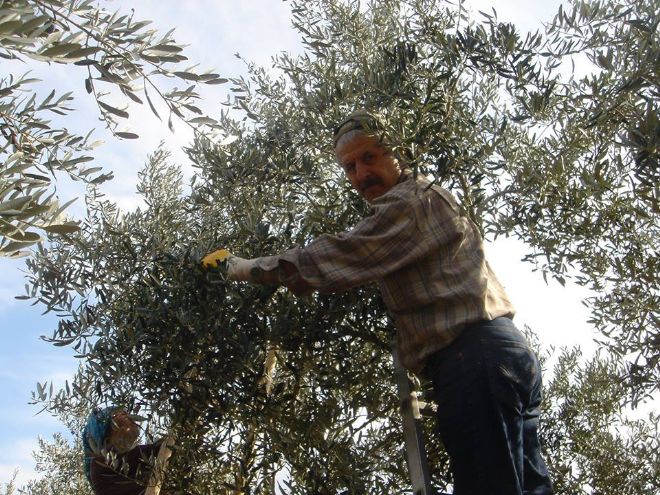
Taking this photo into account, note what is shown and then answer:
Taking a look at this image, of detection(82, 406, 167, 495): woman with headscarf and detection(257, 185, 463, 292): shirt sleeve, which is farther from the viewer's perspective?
detection(82, 406, 167, 495): woman with headscarf

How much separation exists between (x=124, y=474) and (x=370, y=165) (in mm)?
2180

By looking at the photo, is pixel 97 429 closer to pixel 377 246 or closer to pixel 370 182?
pixel 377 246

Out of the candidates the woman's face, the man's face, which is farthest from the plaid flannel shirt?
the woman's face

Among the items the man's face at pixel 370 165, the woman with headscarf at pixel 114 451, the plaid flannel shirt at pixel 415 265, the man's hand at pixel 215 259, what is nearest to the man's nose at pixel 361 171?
the man's face at pixel 370 165

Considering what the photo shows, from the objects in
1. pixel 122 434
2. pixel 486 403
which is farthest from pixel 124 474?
pixel 486 403

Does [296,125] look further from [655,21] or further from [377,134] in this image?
[655,21]

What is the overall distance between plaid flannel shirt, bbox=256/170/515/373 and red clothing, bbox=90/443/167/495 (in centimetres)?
156

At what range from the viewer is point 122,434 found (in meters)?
4.16

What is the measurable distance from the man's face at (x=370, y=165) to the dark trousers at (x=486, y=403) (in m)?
0.97

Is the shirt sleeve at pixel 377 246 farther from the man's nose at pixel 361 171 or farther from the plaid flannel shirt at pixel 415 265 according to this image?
the man's nose at pixel 361 171

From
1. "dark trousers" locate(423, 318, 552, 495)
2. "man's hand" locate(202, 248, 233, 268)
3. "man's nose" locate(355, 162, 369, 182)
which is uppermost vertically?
"man's nose" locate(355, 162, 369, 182)

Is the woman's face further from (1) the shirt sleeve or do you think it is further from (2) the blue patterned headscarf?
(1) the shirt sleeve

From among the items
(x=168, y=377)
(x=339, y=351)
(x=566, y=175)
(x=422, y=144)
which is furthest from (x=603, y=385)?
(x=168, y=377)

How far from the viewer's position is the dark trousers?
10.4 feet
